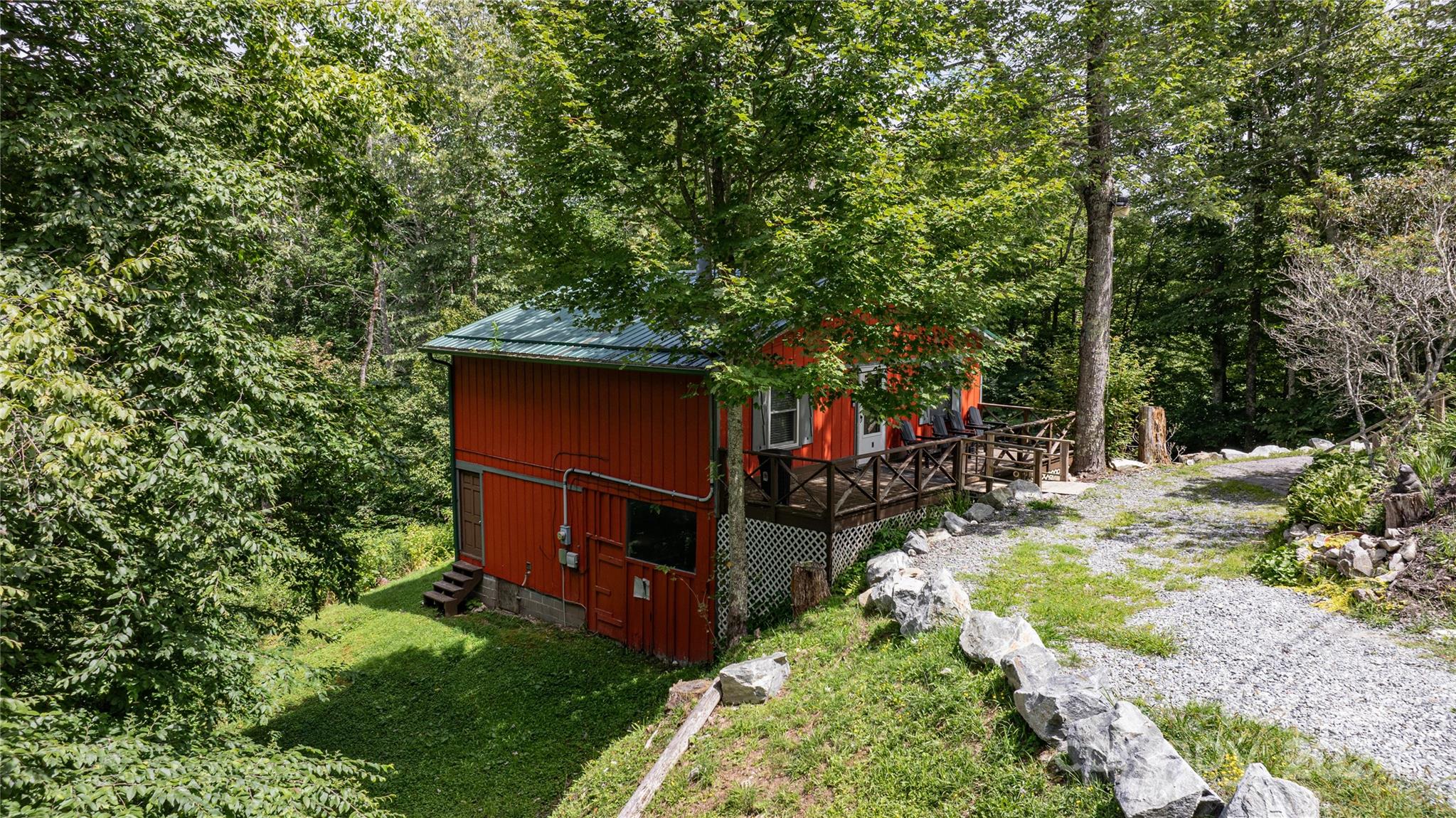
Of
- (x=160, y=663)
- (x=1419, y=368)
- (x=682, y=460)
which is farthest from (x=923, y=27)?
(x=1419, y=368)

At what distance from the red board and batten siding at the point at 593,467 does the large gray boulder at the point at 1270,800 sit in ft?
21.9

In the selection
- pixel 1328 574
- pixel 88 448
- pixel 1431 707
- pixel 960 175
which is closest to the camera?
pixel 88 448

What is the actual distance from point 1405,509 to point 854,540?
5.93 m

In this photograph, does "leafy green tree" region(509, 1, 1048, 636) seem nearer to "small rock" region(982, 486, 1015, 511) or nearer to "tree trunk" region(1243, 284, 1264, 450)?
"small rock" region(982, 486, 1015, 511)

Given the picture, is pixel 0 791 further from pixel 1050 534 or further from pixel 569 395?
pixel 1050 534

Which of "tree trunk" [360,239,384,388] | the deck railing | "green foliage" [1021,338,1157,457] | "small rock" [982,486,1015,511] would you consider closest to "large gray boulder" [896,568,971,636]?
the deck railing

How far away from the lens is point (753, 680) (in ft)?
24.4

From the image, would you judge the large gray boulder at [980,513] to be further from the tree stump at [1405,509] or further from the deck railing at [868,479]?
the tree stump at [1405,509]

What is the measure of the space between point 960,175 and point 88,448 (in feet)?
34.2

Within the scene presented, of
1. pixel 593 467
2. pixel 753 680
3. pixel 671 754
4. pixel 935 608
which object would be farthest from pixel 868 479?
pixel 671 754

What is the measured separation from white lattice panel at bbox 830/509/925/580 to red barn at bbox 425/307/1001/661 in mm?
31

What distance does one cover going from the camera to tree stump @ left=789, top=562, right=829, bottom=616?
30.6 ft

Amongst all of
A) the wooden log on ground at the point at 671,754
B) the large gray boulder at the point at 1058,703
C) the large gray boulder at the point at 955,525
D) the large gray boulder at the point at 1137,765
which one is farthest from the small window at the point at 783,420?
the large gray boulder at the point at 1137,765

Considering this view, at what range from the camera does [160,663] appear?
5551 millimetres
